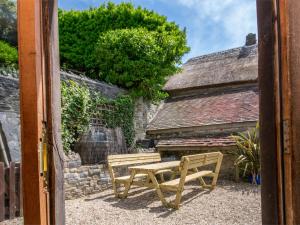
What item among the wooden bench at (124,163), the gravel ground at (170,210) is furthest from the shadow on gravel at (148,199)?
the wooden bench at (124,163)

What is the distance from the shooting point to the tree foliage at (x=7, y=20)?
16.5 ft

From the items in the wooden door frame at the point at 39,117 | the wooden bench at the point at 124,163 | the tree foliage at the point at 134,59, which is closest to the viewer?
the wooden door frame at the point at 39,117

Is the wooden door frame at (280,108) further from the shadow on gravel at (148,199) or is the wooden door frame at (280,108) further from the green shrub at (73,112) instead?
the green shrub at (73,112)

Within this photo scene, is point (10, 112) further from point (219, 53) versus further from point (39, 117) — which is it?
point (219, 53)

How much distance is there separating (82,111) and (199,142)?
372 cm

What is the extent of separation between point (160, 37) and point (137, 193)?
6.74 m

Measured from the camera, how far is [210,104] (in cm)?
1168

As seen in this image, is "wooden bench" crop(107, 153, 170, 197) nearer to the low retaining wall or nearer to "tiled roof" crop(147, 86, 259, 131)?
the low retaining wall

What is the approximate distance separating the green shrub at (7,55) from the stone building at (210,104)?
199 inches

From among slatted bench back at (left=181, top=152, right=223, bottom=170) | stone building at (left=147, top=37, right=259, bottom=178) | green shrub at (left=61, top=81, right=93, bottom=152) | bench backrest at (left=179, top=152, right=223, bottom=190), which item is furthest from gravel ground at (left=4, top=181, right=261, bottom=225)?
stone building at (left=147, top=37, right=259, bottom=178)

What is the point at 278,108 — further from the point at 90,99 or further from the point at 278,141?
the point at 90,99

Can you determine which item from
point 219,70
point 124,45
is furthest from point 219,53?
point 124,45

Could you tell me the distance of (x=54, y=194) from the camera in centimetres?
126

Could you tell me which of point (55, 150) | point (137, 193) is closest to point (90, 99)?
point (137, 193)
